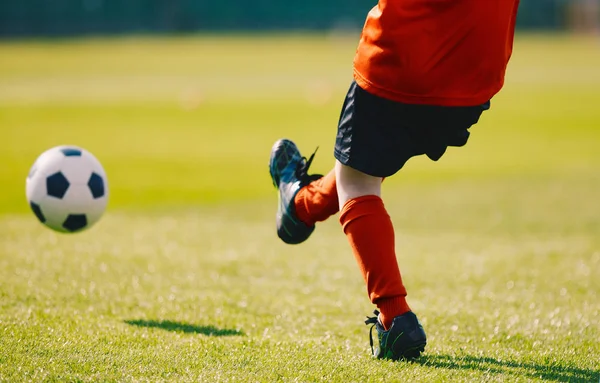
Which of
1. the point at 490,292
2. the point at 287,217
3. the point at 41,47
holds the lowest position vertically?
the point at 41,47

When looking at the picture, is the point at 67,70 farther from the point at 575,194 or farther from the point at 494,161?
the point at 575,194

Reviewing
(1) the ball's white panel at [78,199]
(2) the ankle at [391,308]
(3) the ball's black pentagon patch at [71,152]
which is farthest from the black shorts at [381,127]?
(3) the ball's black pentagon patch at [71,152]

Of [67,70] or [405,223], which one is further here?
[67,70]

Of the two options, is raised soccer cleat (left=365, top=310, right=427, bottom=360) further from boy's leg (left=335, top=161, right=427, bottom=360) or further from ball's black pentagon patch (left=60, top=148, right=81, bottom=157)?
ball's black pentagon patch (left=60, top=148, right=81, bottom=157)

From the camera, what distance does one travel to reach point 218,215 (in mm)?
9586

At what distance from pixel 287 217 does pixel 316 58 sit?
37.8 m

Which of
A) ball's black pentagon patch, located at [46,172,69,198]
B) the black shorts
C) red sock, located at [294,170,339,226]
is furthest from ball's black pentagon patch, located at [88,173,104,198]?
the black shorts

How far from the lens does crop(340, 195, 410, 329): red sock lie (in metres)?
3.30

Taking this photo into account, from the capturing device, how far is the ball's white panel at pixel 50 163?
5.23 m

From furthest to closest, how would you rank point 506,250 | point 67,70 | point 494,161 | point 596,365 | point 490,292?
point 67,70 → point 494,161 → point 506,250 → point 490,292 → point 596,365

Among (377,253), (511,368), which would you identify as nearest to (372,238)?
(377,253)

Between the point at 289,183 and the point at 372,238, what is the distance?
2.60 ft

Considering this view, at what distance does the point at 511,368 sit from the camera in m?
3.27

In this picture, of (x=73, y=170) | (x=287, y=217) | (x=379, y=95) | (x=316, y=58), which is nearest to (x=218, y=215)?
(x=73, y=170)
